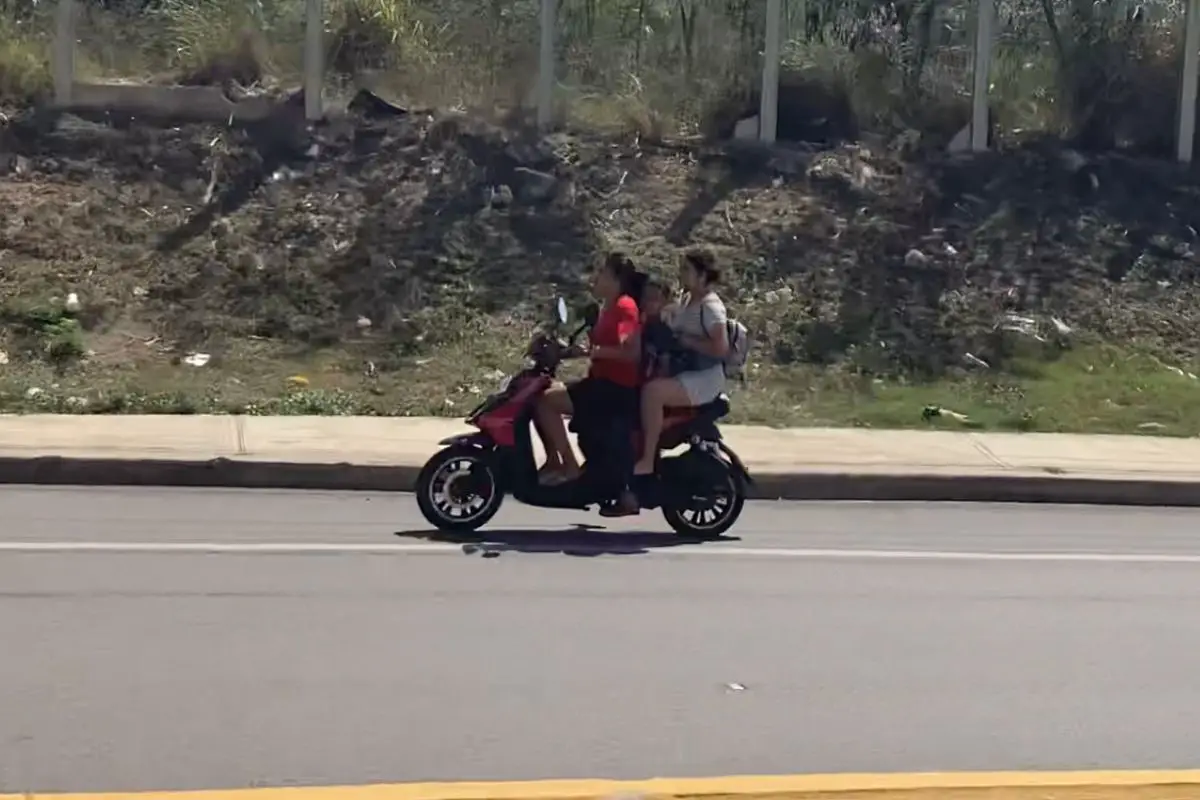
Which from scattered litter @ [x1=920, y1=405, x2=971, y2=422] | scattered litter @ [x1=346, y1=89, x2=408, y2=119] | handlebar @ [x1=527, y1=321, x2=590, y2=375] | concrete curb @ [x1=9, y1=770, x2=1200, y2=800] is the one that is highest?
scattered litter @ [x1=346, y1=89, x2=408, y2=119]

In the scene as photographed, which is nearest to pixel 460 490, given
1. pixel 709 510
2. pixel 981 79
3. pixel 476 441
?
pixel 476 441

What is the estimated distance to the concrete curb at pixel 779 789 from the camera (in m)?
5.07

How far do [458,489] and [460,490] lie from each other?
14 millimetres

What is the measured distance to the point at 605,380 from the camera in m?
9.98

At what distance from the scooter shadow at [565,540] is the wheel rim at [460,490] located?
0.42 feet

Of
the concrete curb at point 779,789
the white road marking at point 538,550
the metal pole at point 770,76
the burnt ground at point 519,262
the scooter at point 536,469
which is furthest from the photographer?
the metal pole at point 770,76

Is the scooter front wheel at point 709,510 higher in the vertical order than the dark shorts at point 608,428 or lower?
lower

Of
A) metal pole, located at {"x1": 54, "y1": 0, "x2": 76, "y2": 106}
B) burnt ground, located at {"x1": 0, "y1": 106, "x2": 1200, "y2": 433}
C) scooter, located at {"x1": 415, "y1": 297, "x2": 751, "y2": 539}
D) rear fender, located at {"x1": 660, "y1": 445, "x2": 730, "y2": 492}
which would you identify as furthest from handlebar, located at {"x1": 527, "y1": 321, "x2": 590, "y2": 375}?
metal pole, located at {"x1": 54, "y1": 0, "x2": 76, "y2": 106}

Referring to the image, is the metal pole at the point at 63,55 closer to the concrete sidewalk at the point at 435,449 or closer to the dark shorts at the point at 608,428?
the concrete sidewalk at the point at 435,449

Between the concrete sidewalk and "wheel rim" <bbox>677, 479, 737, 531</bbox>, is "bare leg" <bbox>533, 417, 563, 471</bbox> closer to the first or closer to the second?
"wheel rim" <bbox>677, 479, 737, 531</bbox>

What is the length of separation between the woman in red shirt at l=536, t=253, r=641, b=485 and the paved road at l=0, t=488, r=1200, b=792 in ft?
1.75

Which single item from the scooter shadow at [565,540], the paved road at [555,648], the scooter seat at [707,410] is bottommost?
the scooter shadow at [565,540]

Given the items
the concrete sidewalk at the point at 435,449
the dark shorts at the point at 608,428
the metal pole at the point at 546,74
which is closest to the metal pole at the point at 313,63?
the metal pole at the point at 546,74

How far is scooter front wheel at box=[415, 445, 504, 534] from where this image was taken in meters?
9.88
